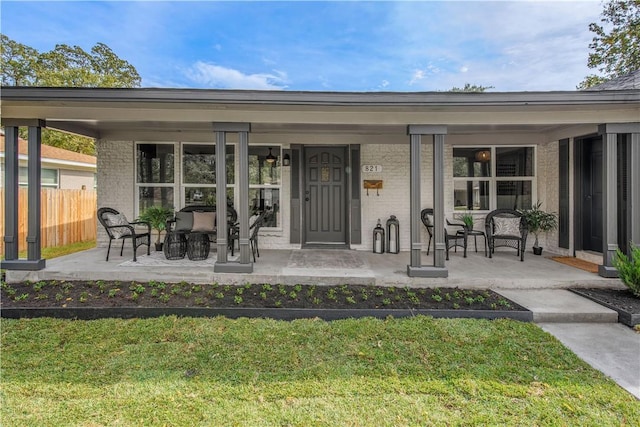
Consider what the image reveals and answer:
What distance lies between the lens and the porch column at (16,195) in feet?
15.5

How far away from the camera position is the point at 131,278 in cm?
469

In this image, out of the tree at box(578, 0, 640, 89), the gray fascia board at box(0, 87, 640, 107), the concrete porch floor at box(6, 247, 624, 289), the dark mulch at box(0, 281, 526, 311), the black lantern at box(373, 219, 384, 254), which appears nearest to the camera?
the dark mulch at box(0, 281, 526, 311)

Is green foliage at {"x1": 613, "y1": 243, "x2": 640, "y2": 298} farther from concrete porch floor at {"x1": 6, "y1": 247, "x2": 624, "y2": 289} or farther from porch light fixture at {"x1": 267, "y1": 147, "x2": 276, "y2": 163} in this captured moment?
porch light fixture at {"x1": 267, "y1": 147, "x2": 276, "y2": 163}

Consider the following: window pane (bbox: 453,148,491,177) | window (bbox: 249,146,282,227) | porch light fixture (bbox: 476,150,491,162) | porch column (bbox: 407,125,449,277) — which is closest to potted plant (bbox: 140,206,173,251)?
window (bbox: 249,146,282,227)

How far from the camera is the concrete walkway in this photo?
265 cm

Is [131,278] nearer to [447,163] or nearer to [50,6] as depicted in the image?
[447,163]

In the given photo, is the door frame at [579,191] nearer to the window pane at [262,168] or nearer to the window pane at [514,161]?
the window pane at [514,161]

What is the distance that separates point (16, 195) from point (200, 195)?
9.40ft

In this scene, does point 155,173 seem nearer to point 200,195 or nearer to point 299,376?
point 200,195

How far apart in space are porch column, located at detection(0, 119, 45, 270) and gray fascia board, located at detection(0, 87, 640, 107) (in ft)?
1.98

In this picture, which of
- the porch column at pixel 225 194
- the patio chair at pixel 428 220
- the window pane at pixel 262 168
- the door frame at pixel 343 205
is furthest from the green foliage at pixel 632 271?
the window pane at pixel 262 168

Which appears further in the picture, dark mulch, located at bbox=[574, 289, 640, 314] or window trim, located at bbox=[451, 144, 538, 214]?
window trim, located at bbox=[451, 144, 538, 214]

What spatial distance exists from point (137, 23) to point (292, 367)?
1031 centimetres

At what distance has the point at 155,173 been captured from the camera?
6938 millimetres
